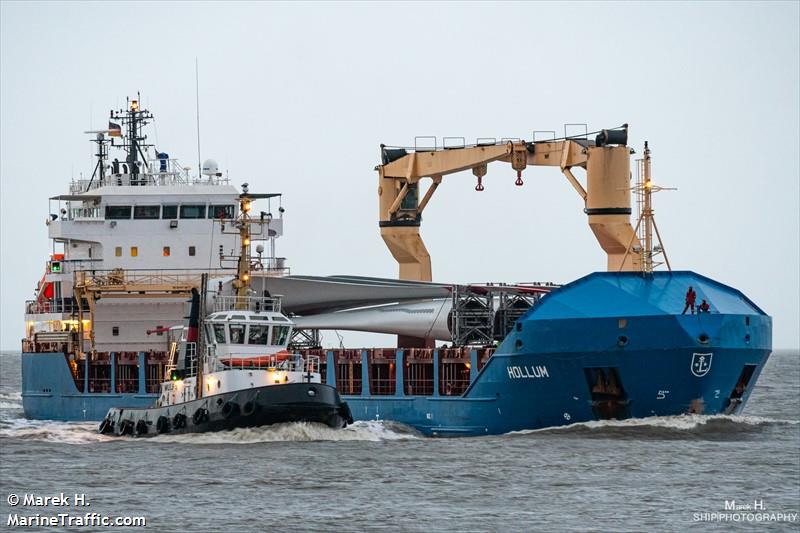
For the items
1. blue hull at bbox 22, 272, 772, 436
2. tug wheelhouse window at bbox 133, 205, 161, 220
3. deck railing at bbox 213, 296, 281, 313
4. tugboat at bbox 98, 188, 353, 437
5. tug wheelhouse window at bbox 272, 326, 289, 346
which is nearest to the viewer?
tugboat at bbox 98, 188, 353, 437

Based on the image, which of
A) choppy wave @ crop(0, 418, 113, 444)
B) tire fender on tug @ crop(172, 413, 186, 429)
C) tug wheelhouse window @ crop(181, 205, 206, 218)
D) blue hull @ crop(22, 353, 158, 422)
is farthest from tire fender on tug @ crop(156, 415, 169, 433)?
tug wheelhouse window @ crop(181, 205, 206, 218)

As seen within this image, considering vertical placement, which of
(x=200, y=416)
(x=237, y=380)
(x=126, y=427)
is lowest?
(x=126, y=427)

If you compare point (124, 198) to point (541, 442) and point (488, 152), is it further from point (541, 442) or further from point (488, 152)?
point (541, 442)

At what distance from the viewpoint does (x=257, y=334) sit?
41.8 metres

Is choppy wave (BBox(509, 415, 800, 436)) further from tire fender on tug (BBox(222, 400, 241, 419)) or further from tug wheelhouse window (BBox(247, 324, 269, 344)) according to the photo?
tire fender on tug (BBox(222, 400, 241, 419))

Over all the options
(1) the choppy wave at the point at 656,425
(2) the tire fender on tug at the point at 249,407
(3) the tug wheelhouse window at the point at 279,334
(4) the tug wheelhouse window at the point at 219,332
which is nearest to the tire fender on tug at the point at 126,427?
(4) the tug wheelhouse window at the point at 219,332

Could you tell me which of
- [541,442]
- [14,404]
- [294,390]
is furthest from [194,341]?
[14,404]

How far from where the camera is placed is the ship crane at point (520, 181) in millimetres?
48500

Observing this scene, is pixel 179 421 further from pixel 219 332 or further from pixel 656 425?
pixel 656 425

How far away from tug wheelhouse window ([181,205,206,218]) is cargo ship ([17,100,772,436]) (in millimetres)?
66

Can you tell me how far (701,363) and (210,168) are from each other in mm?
21397

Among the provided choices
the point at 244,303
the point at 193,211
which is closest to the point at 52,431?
the point at 244,303

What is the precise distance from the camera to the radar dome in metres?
56.6

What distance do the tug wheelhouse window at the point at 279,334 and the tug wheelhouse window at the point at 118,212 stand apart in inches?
572
